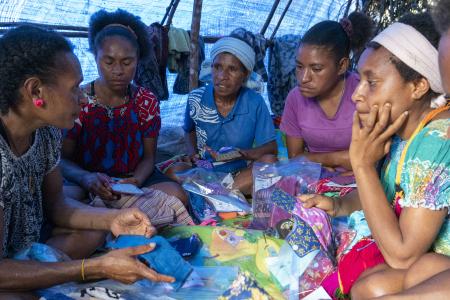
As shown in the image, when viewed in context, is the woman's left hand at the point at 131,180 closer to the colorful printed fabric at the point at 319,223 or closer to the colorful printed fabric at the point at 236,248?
the colorful printed fabric at the point at 236,248

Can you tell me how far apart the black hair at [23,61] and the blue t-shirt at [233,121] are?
165cm

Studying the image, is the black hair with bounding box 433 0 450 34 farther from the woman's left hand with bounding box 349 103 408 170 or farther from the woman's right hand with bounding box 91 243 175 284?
the woman's right hand with bounding box 91 243 175 284

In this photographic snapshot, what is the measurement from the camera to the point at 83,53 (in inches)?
182

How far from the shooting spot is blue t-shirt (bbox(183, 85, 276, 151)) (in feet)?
11.3

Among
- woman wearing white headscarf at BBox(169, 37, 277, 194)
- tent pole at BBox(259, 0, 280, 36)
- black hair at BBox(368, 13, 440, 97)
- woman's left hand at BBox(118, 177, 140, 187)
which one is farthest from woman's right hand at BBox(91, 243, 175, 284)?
tent pole at BBox(259, 0, 280, 36)

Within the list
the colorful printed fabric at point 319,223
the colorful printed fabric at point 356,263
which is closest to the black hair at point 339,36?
the colorful printed fabric at point 319,223

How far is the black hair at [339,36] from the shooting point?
2.98 meters

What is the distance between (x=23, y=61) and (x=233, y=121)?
1830 mm

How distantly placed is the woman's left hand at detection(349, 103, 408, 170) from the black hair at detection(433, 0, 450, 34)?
35cm

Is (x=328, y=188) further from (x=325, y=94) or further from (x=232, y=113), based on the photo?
(x=232, y=113)

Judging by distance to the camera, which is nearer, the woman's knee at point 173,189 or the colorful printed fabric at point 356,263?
the colorful printed fabric at point 356,263

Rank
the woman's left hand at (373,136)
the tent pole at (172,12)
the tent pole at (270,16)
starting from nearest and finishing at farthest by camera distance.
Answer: the woman's left hand at (373,136), the tent pole at (172,12), the tent pole at (270,16)

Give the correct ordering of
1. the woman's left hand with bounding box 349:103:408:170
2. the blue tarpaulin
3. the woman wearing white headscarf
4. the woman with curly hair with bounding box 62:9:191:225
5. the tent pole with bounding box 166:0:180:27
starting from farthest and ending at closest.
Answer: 1. the tent pole with bounding box 166:0:180:27
2. the blue tarpaulin
3. the woman wearing white headscarf
4. the woman with curly hair with bounding box 62:9:191:225
5. the woman's left hand with bounding box 349:103:408:170

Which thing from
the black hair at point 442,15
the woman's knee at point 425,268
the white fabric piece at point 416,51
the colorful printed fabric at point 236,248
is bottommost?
the colorful printed fabric at point 236,248
